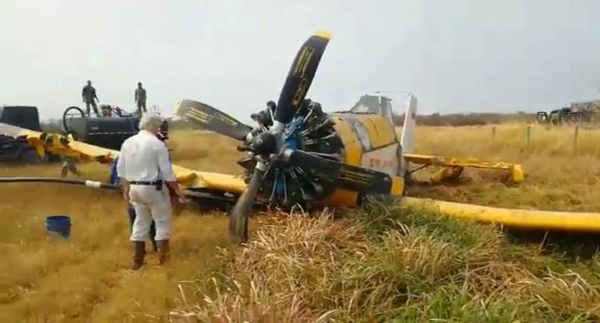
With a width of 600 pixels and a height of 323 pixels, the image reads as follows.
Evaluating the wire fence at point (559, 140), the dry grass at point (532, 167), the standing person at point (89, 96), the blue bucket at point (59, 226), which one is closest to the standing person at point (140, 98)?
the standing person at point (89, 96)

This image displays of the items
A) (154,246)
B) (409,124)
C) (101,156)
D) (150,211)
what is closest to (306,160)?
(150,211)

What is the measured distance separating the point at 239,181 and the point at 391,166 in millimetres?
2128

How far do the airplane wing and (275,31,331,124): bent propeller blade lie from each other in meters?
1.99

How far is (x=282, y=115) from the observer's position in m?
6.61

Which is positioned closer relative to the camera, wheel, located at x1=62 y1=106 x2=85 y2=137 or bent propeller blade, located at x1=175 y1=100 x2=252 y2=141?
bent propeller blade, located at x1=175 y1=100 x2=252 y2=141

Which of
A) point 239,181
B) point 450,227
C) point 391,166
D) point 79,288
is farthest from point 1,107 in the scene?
point 450,227

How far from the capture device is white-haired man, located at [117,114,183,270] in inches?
224

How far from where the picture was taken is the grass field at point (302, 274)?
153 inches

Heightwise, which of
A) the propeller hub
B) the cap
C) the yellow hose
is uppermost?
the cap

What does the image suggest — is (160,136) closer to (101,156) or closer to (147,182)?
(147,182)

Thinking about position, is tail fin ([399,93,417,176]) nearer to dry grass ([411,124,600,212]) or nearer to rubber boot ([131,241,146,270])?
dry grass ([411,124,600,212])

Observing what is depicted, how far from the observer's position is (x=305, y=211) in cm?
664

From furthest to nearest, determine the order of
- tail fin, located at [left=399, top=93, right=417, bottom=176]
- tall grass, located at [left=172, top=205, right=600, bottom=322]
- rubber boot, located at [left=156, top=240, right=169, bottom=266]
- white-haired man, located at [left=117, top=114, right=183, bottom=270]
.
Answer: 1. tail fin, located at [left=399, top=93, right=417, bottom=176]
2. rubber boot, located at [left=156, top=240, right=169, bottom=266]
3. white-haired man, located at [left=117, top=114, right=183, bottom=270]
4. tall grass, located at [left=172, top=205, right=600, bottom=322]

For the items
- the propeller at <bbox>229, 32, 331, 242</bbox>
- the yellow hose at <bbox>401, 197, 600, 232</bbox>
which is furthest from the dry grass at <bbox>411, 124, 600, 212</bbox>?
the propeller at <bbox>229, 32, 331, 242</bbox>
